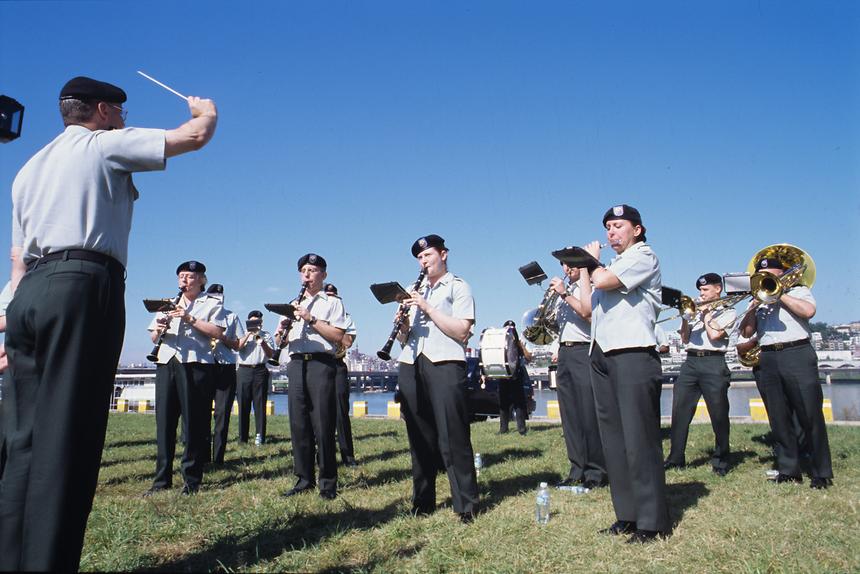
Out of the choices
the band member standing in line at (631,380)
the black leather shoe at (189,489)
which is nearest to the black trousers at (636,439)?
the band member standing in line at (631,380)

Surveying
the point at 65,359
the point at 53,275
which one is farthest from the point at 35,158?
the point at 65,359

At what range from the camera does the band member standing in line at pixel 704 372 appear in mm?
8156

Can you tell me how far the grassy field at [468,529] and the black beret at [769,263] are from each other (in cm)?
252

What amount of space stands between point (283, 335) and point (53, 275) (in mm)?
4115

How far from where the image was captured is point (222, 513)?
5.27m

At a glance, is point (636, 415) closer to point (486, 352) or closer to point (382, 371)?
point (486, 352)

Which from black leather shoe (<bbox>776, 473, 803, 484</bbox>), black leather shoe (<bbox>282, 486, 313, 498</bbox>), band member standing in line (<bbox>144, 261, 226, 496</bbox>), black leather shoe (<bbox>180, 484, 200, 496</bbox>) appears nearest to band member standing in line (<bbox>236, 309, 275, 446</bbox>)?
band member standing in line (<bbox>144, 261, 226, 496</bbox>)

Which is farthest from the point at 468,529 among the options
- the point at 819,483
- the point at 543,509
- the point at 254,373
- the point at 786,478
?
the point at 254,373

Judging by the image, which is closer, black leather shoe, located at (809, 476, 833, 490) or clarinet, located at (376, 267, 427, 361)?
clarinet, located at (376, 267, 427, 361)

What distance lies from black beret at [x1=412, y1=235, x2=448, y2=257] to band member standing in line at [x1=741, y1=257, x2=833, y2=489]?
4020mm

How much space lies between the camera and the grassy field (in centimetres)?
388

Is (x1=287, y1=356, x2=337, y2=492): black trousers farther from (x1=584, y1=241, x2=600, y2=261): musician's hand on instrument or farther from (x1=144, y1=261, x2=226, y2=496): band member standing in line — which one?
(x1=584, y1=241, x2=600, y2=261): musician's hand on instrument

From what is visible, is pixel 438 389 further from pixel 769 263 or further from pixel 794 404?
pixel 769 263

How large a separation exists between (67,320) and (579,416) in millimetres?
6096
